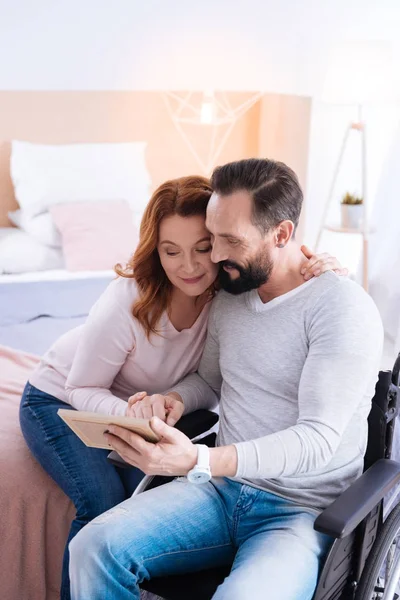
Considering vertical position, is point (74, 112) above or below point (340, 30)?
below

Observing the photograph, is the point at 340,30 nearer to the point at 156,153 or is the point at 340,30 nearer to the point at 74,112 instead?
the point at 156,153

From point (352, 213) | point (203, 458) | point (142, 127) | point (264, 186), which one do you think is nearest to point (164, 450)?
point (203, 458)

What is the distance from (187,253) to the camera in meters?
1.71

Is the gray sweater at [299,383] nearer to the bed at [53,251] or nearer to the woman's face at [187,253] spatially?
the woman's face at [187,253]

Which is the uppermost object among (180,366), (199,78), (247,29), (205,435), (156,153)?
(247,29)

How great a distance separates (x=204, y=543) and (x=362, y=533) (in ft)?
0.97

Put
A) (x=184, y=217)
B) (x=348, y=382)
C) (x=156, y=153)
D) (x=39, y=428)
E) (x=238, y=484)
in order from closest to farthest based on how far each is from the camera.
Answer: (x=348, y=382) < (x=238, y=484) < (x=184, y=217) < (x=39, y=428) < (x=156, y=153)

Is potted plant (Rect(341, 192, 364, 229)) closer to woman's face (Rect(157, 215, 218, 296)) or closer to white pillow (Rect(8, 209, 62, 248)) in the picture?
white pillow (Rect(8, 209, 62, 248))

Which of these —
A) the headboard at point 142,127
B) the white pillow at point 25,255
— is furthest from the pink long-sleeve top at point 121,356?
the headboard at point 142,127

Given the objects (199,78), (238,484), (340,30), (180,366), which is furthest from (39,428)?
(340,30)

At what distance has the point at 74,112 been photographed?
388cm

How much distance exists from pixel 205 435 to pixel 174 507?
37 cm

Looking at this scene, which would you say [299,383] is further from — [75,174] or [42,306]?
[75,174]

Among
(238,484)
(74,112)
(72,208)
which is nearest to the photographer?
(238,484)
